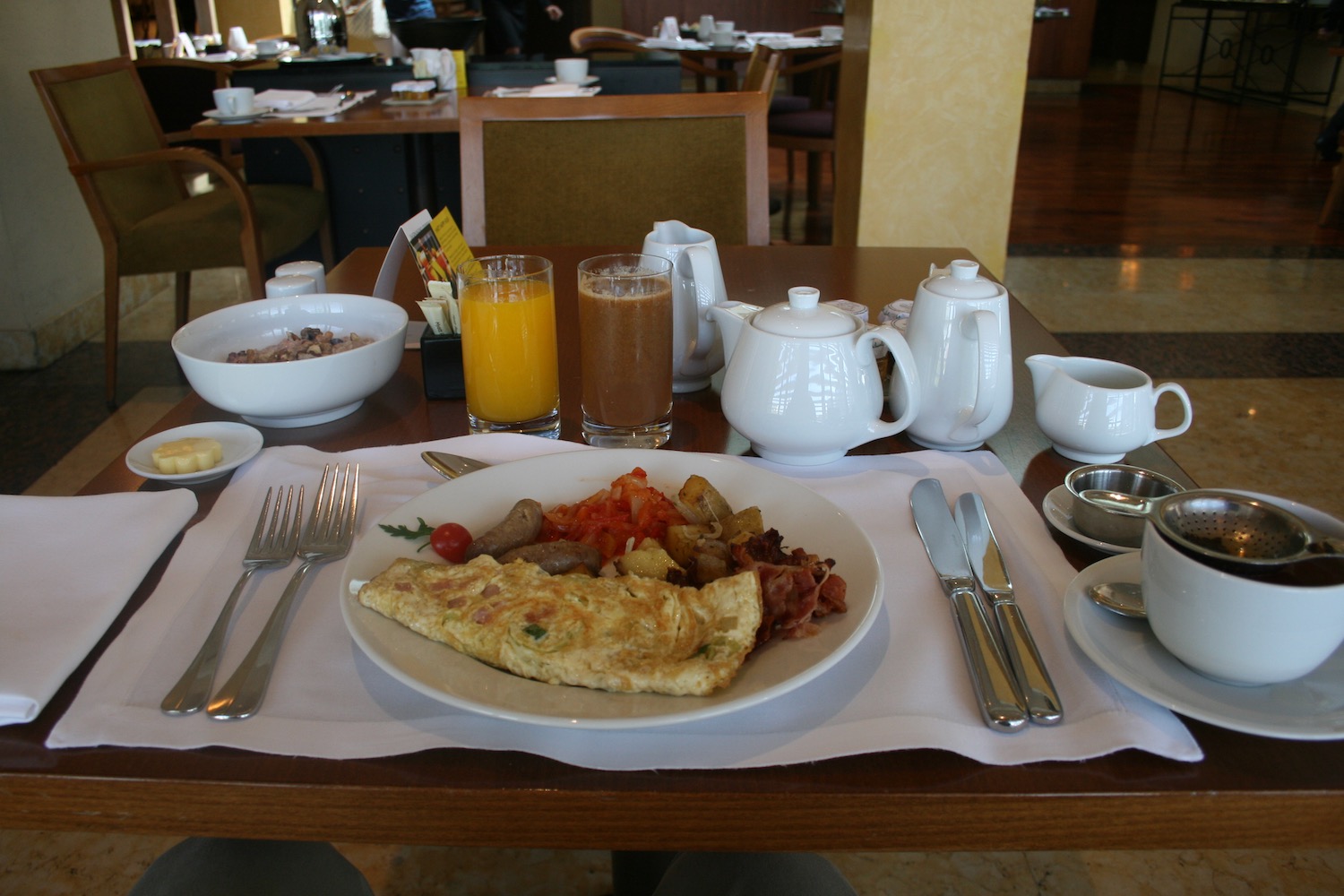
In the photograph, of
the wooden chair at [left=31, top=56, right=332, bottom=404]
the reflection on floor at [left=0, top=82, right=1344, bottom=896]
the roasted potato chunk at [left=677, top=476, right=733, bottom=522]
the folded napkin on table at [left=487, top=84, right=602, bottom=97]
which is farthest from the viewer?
the folded napkin on table at [left=487, top=84, right=602, bottom=97]

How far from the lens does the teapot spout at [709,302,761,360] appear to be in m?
0.94

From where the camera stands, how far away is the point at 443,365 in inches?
40.2

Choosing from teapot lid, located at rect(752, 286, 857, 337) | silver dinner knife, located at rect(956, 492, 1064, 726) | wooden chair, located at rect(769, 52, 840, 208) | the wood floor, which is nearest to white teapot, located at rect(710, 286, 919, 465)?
teapot lid, located at rect(752, 286, 857, 337)

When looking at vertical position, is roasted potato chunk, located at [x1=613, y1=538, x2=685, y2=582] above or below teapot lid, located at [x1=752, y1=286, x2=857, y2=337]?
below

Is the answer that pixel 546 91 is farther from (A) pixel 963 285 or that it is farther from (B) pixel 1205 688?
(B) pixel 1205 688

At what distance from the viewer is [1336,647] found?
55 cm

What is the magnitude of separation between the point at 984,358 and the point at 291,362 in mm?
642

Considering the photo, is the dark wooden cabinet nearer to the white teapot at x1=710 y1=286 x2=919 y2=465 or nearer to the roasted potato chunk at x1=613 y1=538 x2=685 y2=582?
the white teapot at x1=710 y1=286 x2=919 y2=465

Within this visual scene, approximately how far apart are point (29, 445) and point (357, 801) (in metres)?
2.59

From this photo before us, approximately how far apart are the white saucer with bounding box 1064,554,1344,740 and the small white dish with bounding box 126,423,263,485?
0.70 meters

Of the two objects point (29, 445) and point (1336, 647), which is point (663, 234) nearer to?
point (1336, 647)

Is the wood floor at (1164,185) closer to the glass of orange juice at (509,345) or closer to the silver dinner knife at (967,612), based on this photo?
the glass of orange juice at (509,345)

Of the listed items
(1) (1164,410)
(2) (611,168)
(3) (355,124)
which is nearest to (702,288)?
(2) (611,168)

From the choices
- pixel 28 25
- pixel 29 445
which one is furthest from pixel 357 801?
pixel 28 25
